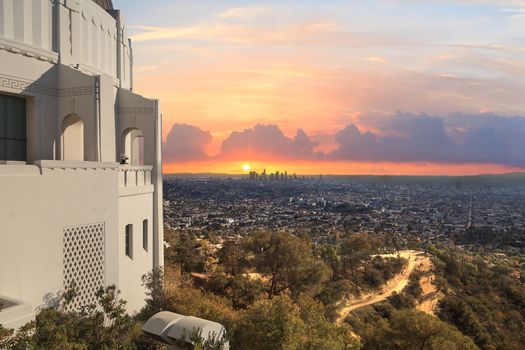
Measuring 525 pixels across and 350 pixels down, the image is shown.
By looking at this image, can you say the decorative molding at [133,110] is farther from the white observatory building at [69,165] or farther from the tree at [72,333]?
the tree at [72,333]

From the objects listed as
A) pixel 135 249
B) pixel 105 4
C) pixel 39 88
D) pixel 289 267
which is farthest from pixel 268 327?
pixel 105 4

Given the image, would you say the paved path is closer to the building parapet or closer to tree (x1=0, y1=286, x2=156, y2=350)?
the building parapet

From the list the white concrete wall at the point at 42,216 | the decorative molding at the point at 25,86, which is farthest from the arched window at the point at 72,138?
the white concrete wall at the point at 42,216

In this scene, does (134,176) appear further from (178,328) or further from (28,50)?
(178,328)

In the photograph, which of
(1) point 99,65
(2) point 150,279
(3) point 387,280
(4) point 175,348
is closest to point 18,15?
(1) point 99,65

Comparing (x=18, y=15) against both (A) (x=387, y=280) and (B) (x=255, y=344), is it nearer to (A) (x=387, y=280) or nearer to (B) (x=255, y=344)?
(B) (x=255, y=344)

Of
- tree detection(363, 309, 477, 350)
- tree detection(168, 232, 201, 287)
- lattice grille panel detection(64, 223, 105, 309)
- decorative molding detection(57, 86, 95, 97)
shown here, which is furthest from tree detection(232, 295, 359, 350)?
tree detection(168, 232, 201, 287)
